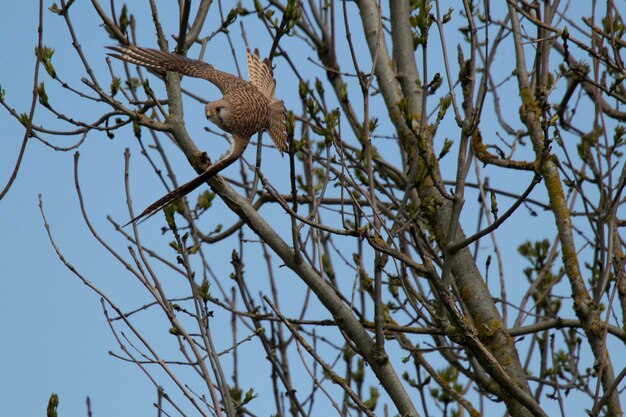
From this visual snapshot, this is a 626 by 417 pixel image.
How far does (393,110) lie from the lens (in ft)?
15.3

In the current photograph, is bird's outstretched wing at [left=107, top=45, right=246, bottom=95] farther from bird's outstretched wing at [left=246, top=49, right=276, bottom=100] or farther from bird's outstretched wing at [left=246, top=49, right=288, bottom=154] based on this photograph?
bird's outstretched wing at [left=246, top=49, right=276, bottom=100]

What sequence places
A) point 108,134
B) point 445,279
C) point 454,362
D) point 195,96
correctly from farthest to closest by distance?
point 195,96 → point 454,362 → point 108,134 → point 445,279

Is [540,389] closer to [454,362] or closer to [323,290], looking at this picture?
[454,362]

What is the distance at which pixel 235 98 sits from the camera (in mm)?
4594

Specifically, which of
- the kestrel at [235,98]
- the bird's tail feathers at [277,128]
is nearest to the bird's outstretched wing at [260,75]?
the kestrel at [235,98]

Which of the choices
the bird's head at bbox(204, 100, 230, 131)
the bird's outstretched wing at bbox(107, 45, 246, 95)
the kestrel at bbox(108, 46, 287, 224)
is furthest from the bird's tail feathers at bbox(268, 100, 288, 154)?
the bird's outstretched wing at bbox(107, 45, 246, 95)

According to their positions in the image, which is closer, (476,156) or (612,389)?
(612,389)

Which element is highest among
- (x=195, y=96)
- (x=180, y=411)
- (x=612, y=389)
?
(x=195, y=96)

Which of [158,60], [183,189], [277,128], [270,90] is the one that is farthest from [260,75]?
[183,189]

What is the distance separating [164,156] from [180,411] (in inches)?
68.9

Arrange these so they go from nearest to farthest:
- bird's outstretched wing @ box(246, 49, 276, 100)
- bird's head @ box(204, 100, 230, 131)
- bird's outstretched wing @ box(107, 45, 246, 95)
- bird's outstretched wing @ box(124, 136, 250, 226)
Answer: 1. bird's outstretched wing @ box(124, 136, 250, 226)
2. bird's outstretched wing @ box(107, 45, 246, 95)
3. bird's head @ box(204, 100, 230, 131)
4. bird's outstretched wing @ box(246, 49, 276, 100)

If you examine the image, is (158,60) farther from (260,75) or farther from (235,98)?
(260,75)

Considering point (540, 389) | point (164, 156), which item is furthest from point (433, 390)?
point (164, 156)

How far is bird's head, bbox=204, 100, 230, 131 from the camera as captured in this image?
4.48 metres
